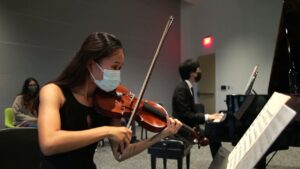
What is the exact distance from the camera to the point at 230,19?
18.6 ft

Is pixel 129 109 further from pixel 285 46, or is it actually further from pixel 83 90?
pixel 285 46

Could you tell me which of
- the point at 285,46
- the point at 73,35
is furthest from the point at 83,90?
the point at 73,35

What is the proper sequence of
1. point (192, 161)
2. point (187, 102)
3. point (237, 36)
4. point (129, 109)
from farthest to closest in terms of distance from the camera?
1. point (237, 36)
2. point (192, 161)
3. point (187, 102)
4. point (129, 109)

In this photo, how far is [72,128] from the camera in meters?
1.10

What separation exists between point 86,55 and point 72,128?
0.29 metres

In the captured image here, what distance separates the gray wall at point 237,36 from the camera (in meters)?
5.05

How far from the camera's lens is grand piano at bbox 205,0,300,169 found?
1942 mm

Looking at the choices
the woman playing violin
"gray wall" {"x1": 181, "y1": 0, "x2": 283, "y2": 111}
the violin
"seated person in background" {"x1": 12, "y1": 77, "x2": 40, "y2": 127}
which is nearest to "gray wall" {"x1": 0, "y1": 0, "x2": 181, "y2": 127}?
"gray wall" {"x1": 181, "y1": 0, "x2": 283, "y2": 111}

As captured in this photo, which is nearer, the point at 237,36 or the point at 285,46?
the point at 285,46


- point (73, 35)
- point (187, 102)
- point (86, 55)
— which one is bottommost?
point (187, 102)

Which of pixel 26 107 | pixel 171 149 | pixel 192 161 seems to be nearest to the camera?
pixel 171 149

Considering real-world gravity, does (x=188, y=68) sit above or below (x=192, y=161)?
above

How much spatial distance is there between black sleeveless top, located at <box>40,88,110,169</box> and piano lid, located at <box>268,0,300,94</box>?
1.68 meters

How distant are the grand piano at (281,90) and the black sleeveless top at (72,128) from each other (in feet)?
3.95
